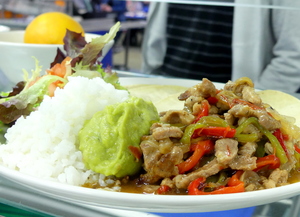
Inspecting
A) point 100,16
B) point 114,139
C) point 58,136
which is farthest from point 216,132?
point 100,16

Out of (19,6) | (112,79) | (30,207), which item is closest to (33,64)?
(112,79)

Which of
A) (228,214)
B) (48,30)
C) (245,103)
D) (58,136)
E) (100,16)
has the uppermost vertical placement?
(48,30)

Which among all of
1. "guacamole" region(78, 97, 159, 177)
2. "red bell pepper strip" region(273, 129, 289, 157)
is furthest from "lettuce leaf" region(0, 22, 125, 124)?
"red bell pepper strip" region(273, 129, 289, 157)

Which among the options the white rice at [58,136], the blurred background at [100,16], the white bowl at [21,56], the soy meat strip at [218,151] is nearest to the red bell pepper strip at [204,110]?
the soy meat strip at [218,151]

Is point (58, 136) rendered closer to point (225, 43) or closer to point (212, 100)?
point (212, 100)

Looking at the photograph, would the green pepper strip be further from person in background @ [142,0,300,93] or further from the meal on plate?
person in background @ [142,0,300,93]
